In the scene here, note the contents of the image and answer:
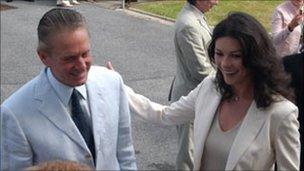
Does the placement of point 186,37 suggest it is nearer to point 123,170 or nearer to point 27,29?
point 123,170

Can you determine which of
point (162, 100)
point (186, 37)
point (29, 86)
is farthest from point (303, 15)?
point (29, 86)

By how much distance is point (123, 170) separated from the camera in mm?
3096

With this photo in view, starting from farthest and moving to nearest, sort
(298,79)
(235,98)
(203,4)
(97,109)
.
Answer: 1. (203,4)
2. (298,79)
3. (235,98)
4. (97,109)

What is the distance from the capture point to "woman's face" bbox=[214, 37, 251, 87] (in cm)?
316

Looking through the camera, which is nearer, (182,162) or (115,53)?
(182,162)

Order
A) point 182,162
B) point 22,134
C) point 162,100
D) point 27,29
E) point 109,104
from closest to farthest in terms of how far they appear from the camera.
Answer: point 22,134 < point 109,104 < point 182,162 < point 162,100 < point 27,29

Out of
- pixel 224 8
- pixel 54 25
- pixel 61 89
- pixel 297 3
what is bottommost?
pixel 224 8

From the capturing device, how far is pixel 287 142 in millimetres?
3121

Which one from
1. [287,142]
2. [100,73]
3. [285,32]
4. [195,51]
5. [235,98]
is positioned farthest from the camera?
[285,32]

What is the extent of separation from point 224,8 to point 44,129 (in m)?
13.8

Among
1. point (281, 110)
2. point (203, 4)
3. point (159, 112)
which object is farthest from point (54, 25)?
point (203, 4)

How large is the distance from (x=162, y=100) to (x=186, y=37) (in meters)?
3.41

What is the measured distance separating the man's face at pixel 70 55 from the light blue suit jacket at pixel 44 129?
15 centimetres

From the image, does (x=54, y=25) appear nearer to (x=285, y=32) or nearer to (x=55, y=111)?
(x=55, y=111)
